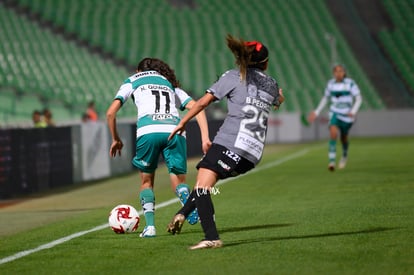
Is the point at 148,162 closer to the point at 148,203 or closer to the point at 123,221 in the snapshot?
the point at 148,203

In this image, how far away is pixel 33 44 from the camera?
3875cm

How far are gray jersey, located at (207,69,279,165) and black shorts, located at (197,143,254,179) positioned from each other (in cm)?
5

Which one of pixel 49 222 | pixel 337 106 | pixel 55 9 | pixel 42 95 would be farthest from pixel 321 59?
pixel 49 222

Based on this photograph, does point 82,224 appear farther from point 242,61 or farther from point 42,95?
point 42,95

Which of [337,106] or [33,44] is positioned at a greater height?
[33,44]

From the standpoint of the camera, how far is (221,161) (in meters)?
9.07

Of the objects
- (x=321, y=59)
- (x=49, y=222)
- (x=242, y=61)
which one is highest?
(x=321, y=59)

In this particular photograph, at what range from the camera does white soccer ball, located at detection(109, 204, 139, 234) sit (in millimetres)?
10766

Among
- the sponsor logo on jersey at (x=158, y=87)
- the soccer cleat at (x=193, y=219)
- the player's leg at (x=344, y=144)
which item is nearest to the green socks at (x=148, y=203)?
the soccer cleat at (x=193, y=219)

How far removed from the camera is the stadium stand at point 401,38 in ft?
159

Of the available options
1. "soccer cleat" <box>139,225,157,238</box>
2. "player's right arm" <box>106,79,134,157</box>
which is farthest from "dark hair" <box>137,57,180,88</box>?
"soccer cleat" <box>139,225,157,238</box>

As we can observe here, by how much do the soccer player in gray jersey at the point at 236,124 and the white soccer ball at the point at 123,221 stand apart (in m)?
1.69

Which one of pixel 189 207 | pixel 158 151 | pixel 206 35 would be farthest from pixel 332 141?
pixel 206 35

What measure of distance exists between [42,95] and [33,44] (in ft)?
21.7
